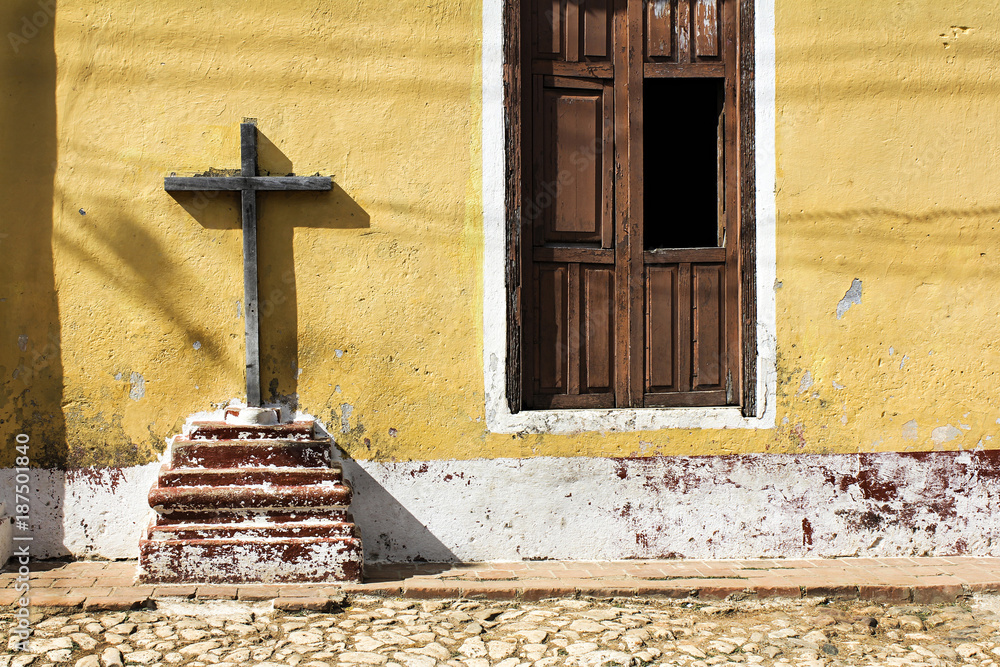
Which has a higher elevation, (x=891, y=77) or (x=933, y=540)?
(x=891, y=77)

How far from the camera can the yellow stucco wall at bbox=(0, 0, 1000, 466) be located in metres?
4.11

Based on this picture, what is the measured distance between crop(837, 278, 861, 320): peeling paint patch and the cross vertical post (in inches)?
126

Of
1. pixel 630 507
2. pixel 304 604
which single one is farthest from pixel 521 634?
pixel 630 507

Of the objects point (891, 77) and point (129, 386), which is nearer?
point (129, 386)

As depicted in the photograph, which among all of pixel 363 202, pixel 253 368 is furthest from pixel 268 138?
pixel 253 368

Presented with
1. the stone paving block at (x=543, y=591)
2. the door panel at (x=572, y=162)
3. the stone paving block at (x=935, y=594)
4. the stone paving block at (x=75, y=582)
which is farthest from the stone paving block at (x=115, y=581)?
the stone paving block at (x=935, y=594)

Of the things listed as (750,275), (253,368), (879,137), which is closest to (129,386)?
(253,368)

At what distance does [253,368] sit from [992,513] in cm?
419

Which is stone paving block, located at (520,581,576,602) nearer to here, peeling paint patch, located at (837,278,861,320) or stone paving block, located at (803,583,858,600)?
stone paving block, located at (803,583,858,600)

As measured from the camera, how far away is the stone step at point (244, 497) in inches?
148

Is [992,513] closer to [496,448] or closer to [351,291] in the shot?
[496,448]

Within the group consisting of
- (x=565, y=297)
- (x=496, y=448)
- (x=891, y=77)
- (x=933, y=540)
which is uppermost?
(x=891, y=77)

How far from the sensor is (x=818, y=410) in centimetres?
441

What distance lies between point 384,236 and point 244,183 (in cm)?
77
